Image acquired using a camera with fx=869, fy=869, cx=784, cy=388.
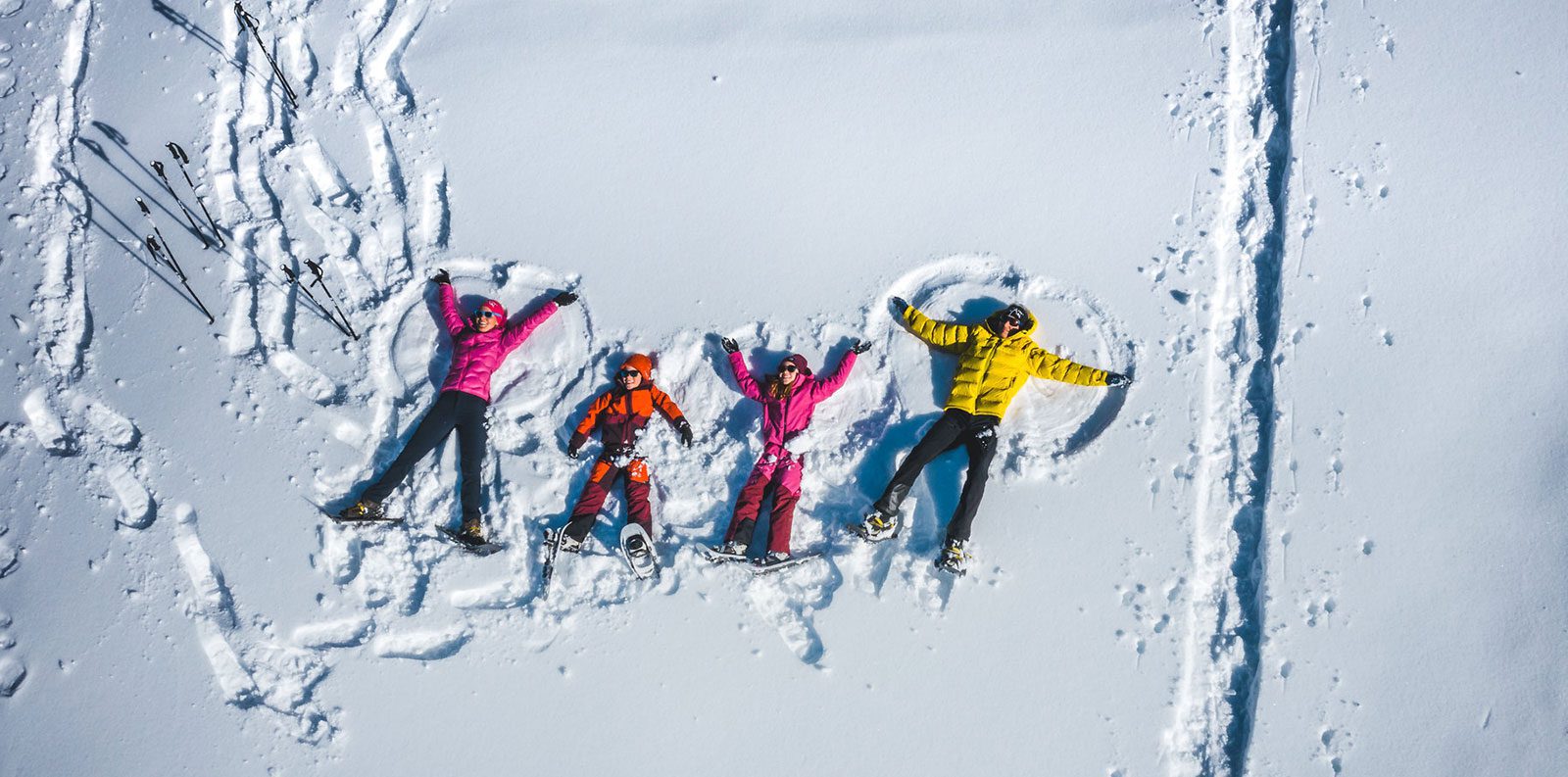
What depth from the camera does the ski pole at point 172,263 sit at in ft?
22.1

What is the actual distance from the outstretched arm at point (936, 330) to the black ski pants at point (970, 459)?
53 cm

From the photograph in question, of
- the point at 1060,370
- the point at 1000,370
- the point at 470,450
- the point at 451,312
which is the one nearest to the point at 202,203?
the point at 451,312

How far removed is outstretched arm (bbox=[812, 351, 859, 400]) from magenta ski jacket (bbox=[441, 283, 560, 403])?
2.11 m

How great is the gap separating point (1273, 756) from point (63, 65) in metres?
10.9

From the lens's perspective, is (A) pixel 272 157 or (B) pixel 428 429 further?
(A) pixel 272 157

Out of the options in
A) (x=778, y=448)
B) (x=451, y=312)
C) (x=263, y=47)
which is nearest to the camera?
(x=778, y=448)

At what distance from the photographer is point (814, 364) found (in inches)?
259

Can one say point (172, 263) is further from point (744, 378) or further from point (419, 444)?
point (744, 378)

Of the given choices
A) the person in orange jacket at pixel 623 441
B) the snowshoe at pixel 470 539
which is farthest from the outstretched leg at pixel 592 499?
the snowshoe at pixel 470 539

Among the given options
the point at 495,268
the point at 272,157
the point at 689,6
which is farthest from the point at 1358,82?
the point at 272,157

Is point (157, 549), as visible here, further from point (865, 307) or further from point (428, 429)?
point (865, 307)

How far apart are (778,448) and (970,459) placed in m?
1.35

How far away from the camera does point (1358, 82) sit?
6.80 metres

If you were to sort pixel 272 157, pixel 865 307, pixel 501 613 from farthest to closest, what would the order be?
pixel 272 157 → pixel 865 307 → pixel 501 613
